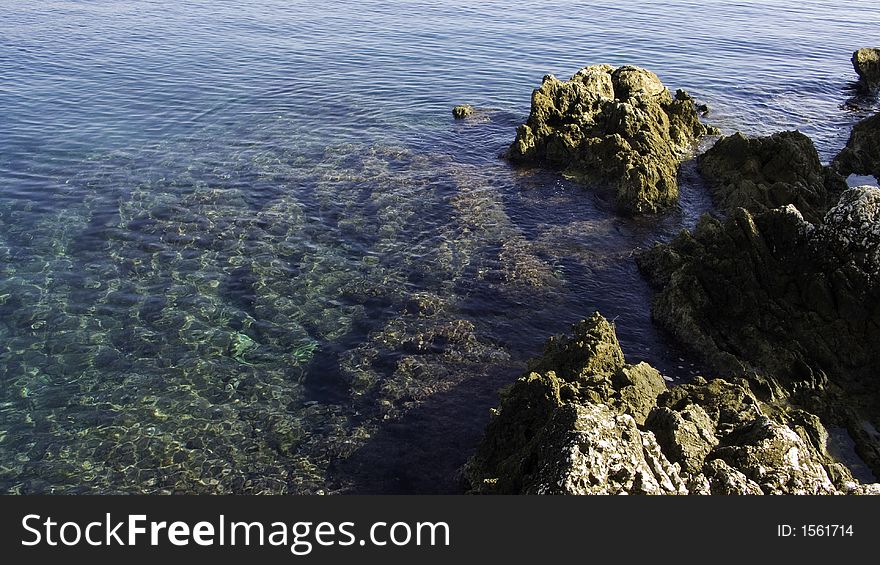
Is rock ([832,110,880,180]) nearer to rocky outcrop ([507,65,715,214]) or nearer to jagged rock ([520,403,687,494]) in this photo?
rocky outcrop ([507,65,715,214])

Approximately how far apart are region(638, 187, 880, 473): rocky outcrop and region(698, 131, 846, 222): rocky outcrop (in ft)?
18.0

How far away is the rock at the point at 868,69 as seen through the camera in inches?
2221

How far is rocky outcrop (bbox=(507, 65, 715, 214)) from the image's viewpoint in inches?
1329

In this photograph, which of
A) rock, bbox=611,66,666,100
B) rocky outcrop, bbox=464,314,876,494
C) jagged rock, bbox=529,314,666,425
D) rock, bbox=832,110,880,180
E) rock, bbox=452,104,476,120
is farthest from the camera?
rock, bbox=452,104,476,120

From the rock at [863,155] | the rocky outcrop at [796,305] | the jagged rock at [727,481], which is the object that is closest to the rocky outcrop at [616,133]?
the rock at [863,155]

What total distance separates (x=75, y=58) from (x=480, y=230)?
4839cm

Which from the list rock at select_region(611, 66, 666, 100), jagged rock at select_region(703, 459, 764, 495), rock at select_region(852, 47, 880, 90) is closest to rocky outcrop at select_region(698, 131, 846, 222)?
rock at select_region(611, 66, 666, 100)

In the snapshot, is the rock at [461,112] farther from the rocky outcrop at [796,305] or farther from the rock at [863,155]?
the rocky outcrop at [796,305]

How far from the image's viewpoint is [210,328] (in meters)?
23.9

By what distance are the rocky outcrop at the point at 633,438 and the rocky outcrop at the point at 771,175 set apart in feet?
43.3

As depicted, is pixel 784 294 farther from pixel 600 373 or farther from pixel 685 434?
pixel 685 434

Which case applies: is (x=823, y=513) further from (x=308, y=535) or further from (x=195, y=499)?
(x=195, y=499)

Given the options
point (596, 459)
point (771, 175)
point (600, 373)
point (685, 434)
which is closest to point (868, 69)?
point (771, 175)

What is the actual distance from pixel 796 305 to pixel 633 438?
12.1 m
